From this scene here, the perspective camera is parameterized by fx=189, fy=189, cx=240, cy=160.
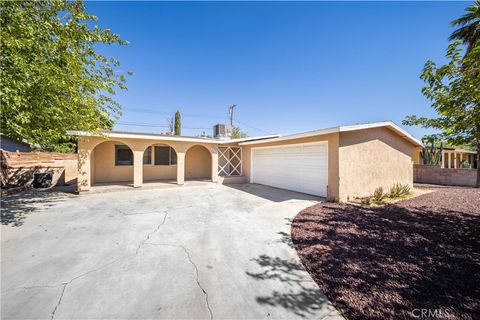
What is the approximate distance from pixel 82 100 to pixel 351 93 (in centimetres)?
1209

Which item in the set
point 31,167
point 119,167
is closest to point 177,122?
point 119,167

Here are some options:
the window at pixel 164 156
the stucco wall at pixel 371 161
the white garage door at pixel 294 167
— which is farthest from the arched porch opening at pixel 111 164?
the stucco wall at pixel 371 161

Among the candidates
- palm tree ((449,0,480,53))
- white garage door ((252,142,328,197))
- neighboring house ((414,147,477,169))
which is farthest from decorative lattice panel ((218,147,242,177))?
neighboring house ((414,147,477,169))

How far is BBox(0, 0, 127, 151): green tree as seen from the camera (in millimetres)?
3516

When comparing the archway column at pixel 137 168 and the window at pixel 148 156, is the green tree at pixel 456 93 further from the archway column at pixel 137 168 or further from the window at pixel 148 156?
the window at pixel 148 156

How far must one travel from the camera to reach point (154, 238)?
3934 mm

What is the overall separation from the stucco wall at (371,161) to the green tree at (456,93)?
10.3 ft

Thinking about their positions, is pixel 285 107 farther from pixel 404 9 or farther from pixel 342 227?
pixel 342 227

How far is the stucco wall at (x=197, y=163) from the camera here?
13.1 metres

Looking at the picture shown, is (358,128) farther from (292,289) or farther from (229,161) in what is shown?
(229,161)

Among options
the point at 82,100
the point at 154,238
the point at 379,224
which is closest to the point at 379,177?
the point at 379,224

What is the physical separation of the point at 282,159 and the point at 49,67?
887cm

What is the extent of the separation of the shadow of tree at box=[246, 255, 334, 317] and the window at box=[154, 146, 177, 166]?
34.6ft

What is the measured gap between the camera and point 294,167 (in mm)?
9242
